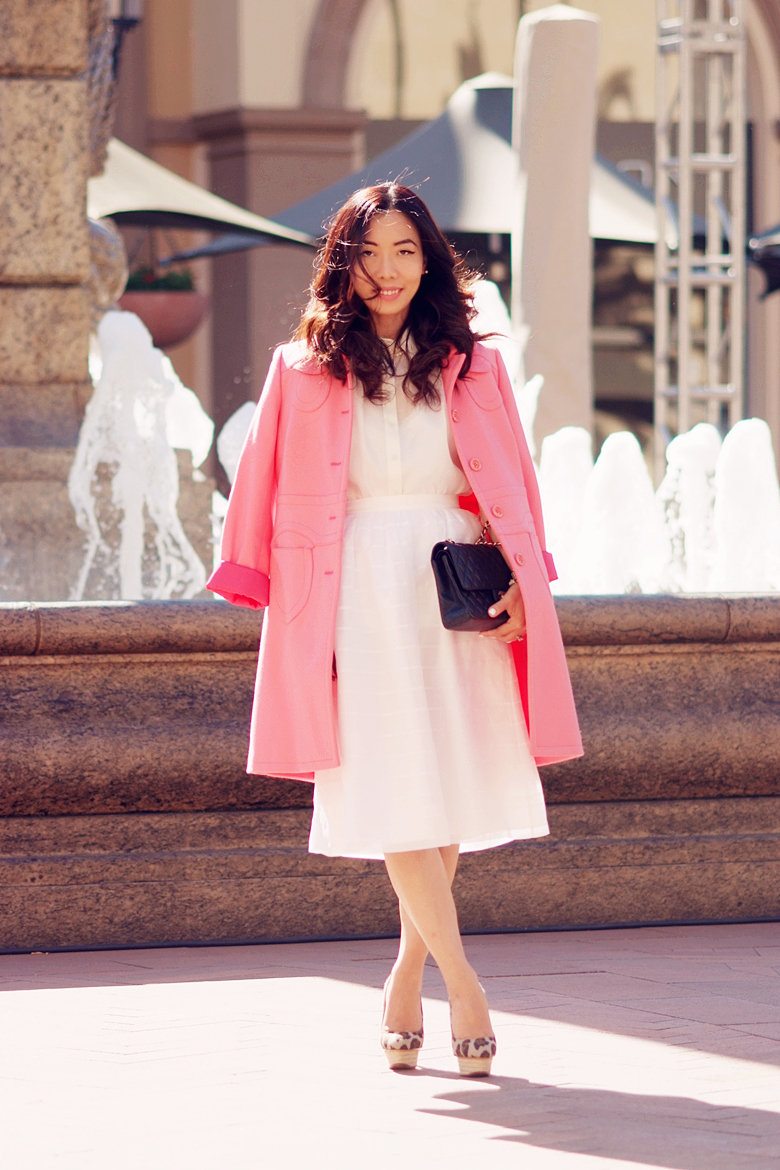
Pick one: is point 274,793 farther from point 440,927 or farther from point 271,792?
point 440,927

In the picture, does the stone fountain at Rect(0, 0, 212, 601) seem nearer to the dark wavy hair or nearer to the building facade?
the dark wavy hair

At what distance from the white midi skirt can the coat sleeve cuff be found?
16cm

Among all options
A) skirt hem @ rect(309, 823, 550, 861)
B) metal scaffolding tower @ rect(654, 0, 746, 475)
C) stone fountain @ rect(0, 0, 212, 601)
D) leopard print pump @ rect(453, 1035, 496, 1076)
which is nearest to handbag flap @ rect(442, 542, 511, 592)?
skirt hem @ rect(309, 823, 550, 861)

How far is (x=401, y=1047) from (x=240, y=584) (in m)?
0.90

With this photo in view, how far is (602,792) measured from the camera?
236 inches

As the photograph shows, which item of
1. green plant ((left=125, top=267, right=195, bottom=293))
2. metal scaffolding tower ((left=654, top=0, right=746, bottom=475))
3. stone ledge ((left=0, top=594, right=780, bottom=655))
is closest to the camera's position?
stone ledge ((left=0, top=594, right=780, bottom=655))

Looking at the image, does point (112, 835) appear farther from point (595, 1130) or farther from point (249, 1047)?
point (595, 1130)

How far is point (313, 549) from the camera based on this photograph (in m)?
4.38

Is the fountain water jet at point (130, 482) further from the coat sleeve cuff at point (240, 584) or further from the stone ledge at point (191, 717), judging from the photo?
the coat sleeve cuff at point (240, 584)

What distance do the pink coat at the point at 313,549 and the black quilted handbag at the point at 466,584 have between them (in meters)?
0.08

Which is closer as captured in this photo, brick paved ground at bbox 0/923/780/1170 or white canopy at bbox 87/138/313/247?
brick paved ground at bbox 0/923/780/1170

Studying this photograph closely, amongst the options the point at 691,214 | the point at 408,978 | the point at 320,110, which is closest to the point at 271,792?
the point at 408,978

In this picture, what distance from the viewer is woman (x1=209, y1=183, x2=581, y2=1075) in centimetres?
433

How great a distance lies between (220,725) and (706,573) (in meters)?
4.33
